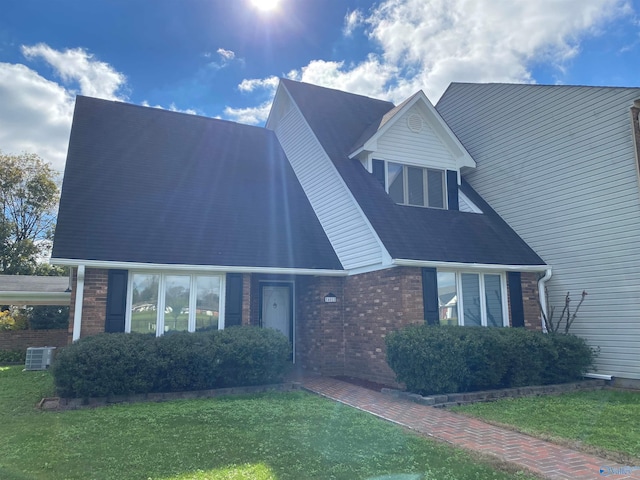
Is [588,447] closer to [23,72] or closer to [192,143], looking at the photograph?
[192,143]

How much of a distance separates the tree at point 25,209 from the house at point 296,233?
21.9m

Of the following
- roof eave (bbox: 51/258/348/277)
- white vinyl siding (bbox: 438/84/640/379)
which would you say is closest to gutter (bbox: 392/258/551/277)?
white vinyl siding (bbox: 438/84/640/379)

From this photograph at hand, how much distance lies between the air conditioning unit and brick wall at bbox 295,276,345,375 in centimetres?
794

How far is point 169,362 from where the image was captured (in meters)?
8.79

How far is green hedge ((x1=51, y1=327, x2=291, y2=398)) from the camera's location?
820cm

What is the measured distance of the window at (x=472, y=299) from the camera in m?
11.3

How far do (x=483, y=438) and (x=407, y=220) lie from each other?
657 centimetres

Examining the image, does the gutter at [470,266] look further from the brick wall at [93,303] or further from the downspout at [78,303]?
the downspout at [78,303]

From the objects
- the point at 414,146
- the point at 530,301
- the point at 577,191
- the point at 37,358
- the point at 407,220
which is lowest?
the point at 37,358

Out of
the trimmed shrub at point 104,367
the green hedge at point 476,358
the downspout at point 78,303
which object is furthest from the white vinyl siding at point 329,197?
the downspout at point 78,303

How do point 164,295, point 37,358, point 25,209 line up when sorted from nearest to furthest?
point 164,295, point 37,358, point 25,209

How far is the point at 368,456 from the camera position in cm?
538

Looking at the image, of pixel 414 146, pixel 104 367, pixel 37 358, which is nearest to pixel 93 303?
pixel 104 367

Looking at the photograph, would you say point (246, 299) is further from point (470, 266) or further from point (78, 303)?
point (470, 266)
